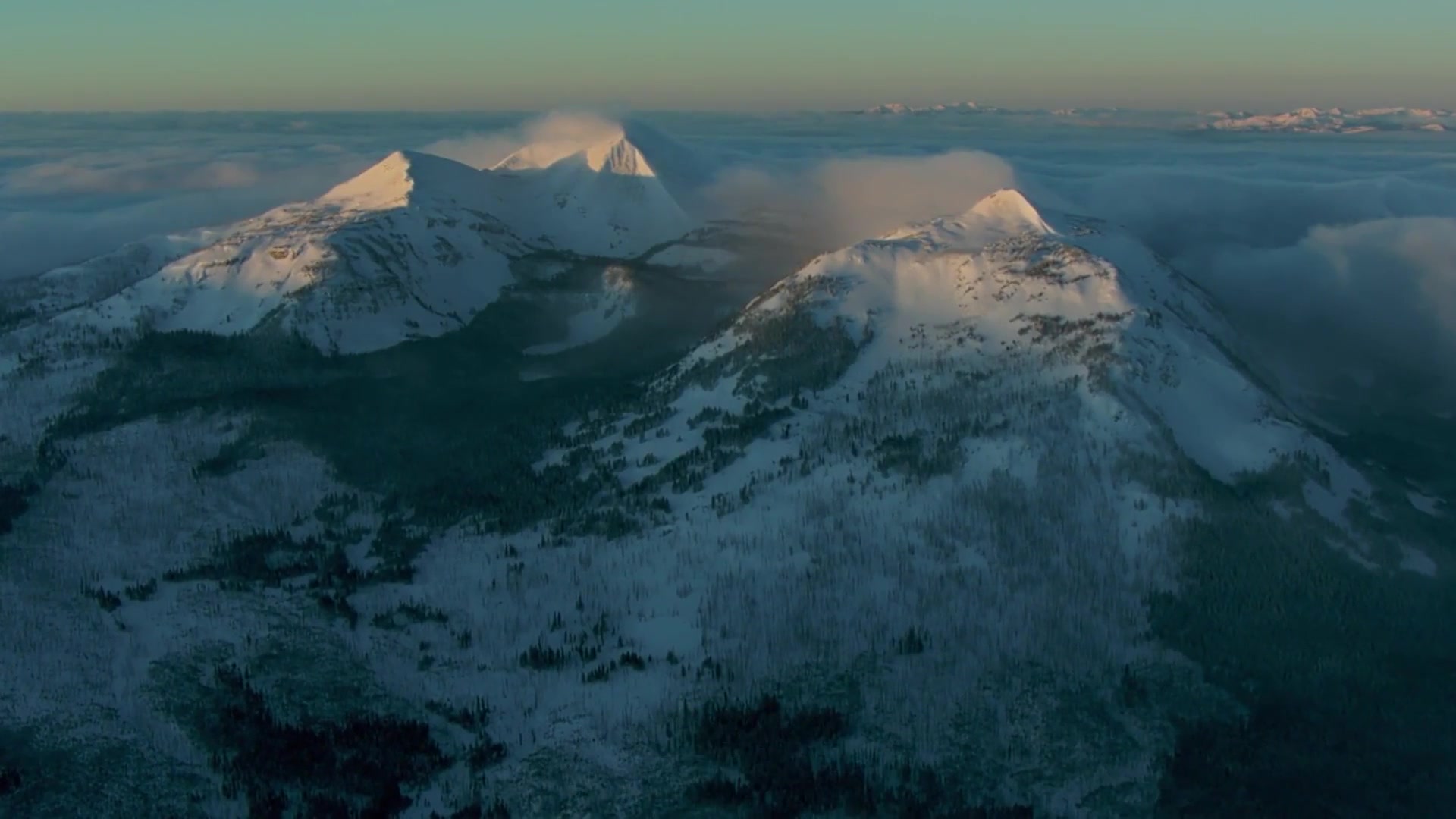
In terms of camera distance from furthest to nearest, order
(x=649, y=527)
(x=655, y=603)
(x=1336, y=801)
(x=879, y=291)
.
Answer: (x=879, y=291) → (x=649, y=527) → (x=655, y=603) → (x=1336, y=801)

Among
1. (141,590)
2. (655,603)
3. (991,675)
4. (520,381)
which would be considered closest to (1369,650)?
(991,675)

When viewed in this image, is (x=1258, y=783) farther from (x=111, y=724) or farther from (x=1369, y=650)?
(x=111, y=724)

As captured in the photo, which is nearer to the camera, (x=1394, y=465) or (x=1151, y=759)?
(x=1151, y=759)

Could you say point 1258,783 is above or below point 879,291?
below

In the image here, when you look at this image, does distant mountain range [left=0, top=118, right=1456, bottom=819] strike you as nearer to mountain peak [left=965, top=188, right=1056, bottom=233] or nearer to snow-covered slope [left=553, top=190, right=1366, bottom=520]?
snow-covered slope [left=553, top=190, right=1366, bottom=520]

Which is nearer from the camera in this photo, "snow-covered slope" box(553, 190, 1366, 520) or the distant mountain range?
the distant mountain range

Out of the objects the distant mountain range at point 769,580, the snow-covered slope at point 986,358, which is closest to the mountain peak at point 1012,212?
the snow-covered slope at point 986,358

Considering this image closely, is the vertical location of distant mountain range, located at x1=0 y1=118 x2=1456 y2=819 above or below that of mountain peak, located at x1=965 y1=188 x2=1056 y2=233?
below

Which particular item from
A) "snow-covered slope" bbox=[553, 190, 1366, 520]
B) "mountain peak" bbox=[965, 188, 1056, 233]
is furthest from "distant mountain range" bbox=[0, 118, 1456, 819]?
"mountain peak" bbox=[965, 188, 1056, 233]

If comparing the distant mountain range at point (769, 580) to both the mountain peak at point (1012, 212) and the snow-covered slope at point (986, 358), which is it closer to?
the snow-covered slope at point (986, 358)
